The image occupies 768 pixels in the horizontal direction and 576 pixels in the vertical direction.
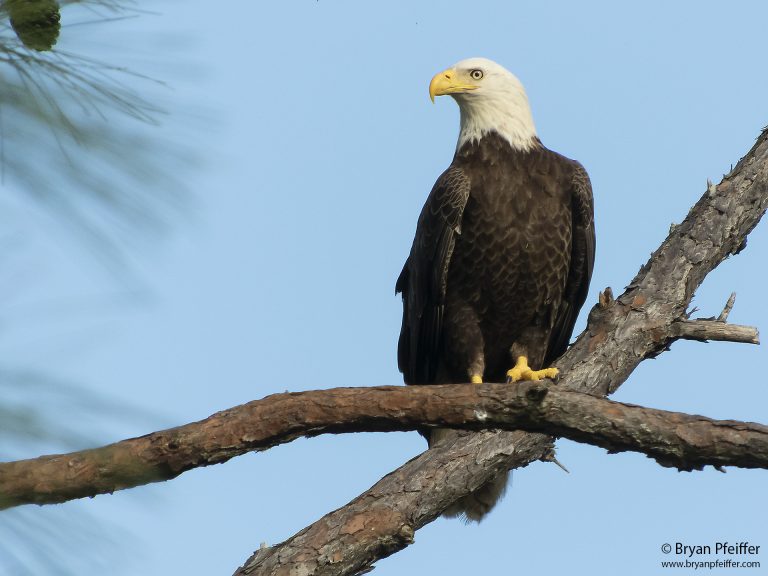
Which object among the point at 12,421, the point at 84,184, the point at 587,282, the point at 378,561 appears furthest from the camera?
the point at 587,282

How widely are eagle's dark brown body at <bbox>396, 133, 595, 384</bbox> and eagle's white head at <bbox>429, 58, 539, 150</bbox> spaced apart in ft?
0.35

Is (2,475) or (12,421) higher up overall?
(2,475)

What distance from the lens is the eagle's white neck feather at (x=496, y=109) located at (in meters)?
6.03

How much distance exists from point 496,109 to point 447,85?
30cm

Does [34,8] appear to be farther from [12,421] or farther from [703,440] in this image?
[703,440]

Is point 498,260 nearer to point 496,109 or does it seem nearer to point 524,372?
point 524,372

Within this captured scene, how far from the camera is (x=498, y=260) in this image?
5559 millimetres

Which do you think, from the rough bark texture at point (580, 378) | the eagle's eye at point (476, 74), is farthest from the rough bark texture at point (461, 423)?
the eagle's eye at point (476, 74)

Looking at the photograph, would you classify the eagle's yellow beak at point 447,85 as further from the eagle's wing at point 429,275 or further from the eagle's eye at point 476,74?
the eagle's wing at point 429,275

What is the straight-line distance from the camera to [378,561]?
459cm

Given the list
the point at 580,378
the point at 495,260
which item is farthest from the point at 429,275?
the point at 580,378

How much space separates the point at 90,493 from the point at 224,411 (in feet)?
2.51

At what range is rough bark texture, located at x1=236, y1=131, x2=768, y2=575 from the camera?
4.50 metres

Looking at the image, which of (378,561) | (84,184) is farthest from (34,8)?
(378,561)
